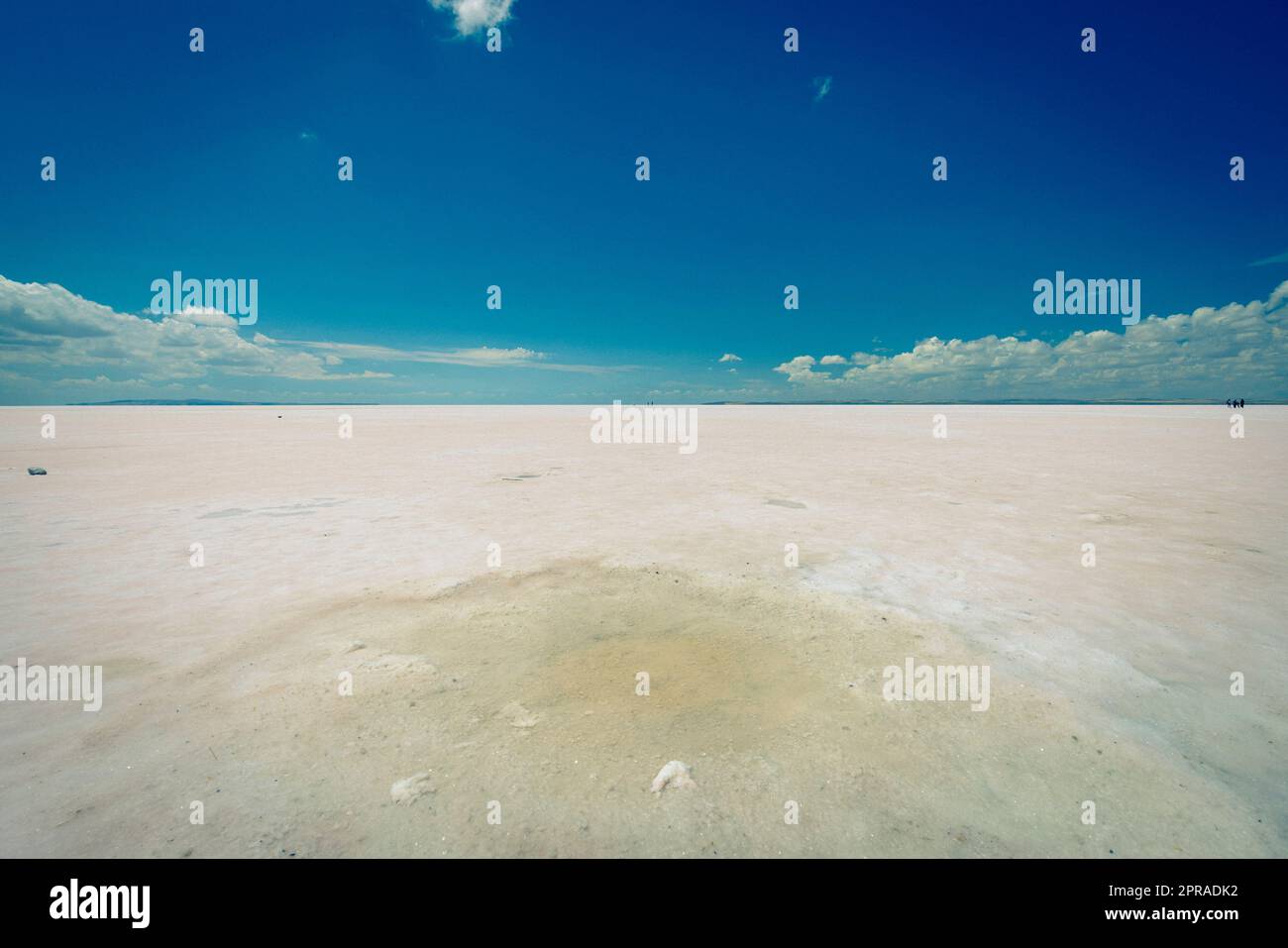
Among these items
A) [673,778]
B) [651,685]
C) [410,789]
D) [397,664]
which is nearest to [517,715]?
[410,789]

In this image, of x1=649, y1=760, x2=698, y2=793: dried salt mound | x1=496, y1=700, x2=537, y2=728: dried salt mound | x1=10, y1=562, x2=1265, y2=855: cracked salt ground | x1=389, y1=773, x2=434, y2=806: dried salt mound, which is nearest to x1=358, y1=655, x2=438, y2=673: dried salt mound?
x1=10, y1=562, x2=1265, y2=855: cracked salt ground

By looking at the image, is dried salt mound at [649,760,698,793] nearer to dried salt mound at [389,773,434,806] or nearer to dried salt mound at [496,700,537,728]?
dried salt mound at [496,700,537,728]

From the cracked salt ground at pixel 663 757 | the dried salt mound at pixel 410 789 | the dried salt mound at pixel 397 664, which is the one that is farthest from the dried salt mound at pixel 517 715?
the dried salt mound at pixel 397 664

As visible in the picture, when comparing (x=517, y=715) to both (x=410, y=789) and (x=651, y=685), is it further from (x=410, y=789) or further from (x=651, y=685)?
(x=651, y=685)

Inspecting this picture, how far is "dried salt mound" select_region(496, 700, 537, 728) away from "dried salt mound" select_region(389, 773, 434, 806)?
28.3 inches

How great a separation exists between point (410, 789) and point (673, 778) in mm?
1603

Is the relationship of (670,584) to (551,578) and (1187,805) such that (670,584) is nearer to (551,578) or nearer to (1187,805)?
(551,578)

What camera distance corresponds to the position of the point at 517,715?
13.3 feet

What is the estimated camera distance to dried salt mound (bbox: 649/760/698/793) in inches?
129

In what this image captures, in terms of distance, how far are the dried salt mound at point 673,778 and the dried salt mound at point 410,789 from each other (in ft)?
4.47

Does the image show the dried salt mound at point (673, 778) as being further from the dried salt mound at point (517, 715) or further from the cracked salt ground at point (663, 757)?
the dried salt mound at point (517, 715)
